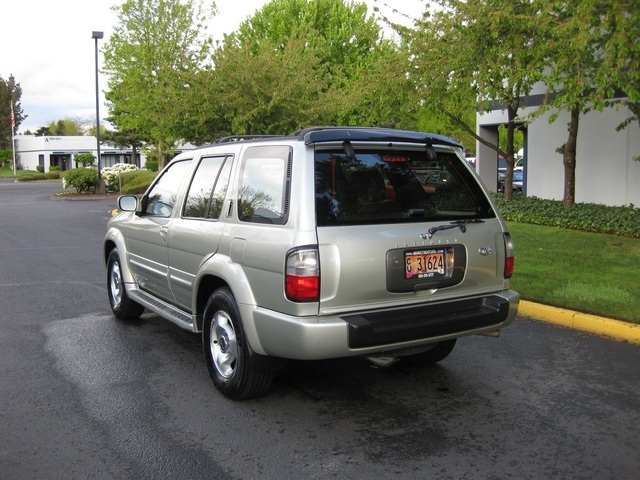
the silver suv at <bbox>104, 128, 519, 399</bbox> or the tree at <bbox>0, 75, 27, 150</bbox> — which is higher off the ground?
the tree at <bbox>0, 75, 27, 150</bbox>

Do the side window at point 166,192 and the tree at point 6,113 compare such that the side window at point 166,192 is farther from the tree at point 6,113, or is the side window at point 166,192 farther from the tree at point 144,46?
the tree at point 6,113

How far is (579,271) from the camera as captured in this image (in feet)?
30.0

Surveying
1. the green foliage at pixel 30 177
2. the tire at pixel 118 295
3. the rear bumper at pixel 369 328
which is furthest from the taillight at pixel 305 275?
the green foliage at pixel 30 177

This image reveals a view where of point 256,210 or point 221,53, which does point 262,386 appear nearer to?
point 256,210

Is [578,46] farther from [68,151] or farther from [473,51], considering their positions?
[68,151]

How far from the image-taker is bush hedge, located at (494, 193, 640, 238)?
1245cm

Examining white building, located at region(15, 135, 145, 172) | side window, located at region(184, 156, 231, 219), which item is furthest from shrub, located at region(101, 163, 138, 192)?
white building, located at region(15, 135, 145, 172)

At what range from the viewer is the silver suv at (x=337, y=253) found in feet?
13.2

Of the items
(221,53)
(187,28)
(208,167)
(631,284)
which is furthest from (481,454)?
(187,28)

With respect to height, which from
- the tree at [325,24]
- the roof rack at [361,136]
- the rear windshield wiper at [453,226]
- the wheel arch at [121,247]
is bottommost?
the wheel arch at [121,247]

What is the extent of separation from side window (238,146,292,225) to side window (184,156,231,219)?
30 cm

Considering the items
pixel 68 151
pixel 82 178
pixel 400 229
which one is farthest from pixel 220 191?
pixel 68 151

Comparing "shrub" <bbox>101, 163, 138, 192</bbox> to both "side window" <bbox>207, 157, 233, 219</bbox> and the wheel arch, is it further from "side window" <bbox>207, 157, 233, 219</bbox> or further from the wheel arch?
"side window" <bbox>207, 157, 233, 219</bbox>

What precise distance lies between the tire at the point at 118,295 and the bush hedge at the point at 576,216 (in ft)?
30.7
